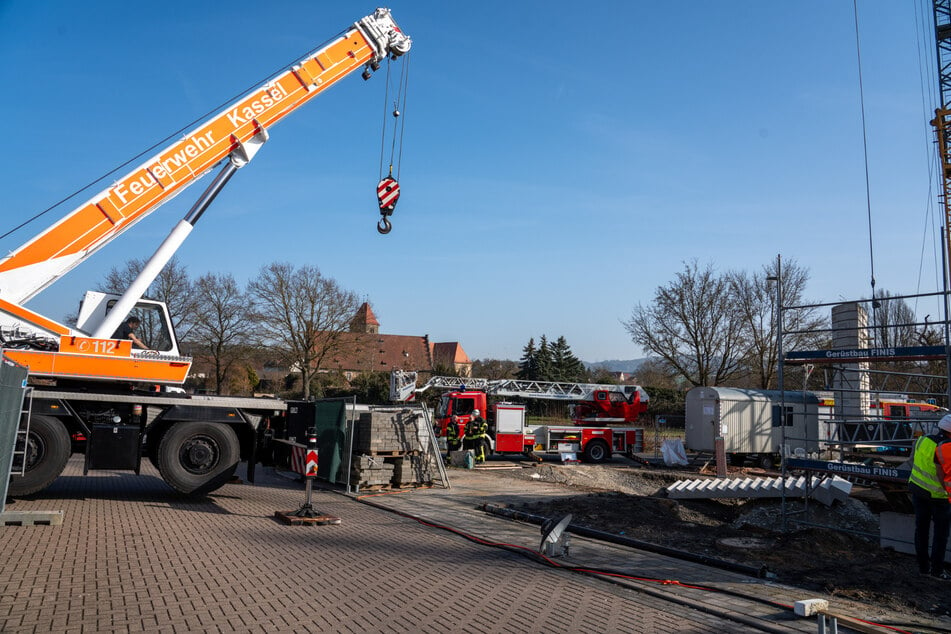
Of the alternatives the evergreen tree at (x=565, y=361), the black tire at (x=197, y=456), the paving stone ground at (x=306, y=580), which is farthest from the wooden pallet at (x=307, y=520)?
the evergreen tree at (x=565, y=361)

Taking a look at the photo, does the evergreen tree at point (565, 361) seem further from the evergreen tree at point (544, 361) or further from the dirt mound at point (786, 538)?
the dirt mound at point (786, 538)

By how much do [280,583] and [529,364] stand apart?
54.0 meters

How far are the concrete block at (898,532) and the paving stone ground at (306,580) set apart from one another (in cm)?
309

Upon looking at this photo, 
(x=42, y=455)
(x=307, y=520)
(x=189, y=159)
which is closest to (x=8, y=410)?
(x=42, y=455)

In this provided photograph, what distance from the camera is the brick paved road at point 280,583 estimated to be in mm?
5797

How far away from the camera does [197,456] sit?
38.5 ft

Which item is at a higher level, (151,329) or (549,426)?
(151,329)

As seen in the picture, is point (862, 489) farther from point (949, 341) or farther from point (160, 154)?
point (160, 154)

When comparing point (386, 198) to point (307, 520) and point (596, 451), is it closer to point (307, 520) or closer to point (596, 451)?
point (307, 520)

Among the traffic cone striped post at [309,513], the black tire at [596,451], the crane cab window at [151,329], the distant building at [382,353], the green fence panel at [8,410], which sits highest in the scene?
the distant building at [382,353]

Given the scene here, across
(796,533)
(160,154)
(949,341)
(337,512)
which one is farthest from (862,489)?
(160,154)

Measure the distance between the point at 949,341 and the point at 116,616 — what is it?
9.84m

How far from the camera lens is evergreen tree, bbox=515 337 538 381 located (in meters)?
59.3

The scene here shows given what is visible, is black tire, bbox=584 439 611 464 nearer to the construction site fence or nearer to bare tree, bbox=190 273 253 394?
the construction site fence
